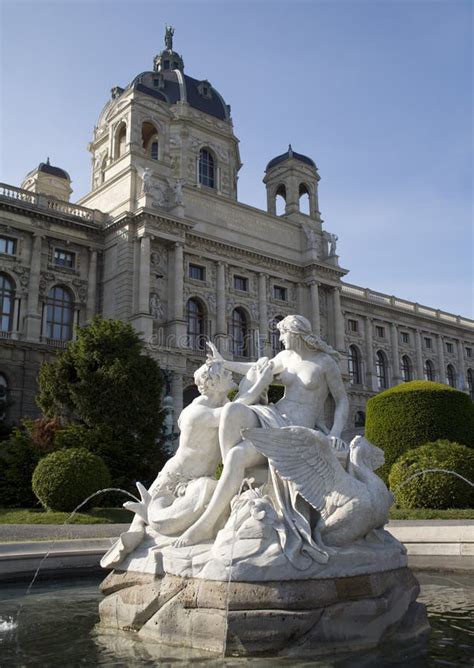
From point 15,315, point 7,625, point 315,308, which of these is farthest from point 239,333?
point 7,625

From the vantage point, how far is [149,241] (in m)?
33.1

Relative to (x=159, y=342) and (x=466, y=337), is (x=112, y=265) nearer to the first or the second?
(x=159, y=342)

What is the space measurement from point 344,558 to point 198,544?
42.2 inches

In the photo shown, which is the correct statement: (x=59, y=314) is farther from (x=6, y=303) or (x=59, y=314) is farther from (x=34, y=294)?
(x=6, y=303)

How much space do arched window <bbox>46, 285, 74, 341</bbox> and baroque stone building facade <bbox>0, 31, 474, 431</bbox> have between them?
71mm

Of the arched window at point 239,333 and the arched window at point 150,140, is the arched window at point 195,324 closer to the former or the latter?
the arched window at point 239,333

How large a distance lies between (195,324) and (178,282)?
3.60 metres

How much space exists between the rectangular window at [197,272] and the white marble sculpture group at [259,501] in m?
31.3

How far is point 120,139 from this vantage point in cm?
3984

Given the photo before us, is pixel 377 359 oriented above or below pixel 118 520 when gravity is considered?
above

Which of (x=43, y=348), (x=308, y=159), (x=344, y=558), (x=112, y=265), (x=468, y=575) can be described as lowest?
(x=468, y=575)

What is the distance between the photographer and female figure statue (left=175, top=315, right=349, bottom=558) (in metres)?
4.68

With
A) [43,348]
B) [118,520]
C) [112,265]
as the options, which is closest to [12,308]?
[43,348]

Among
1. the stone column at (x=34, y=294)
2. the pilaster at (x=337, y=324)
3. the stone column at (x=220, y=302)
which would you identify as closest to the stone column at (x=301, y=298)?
the pilaster at (x=337, y=324)
